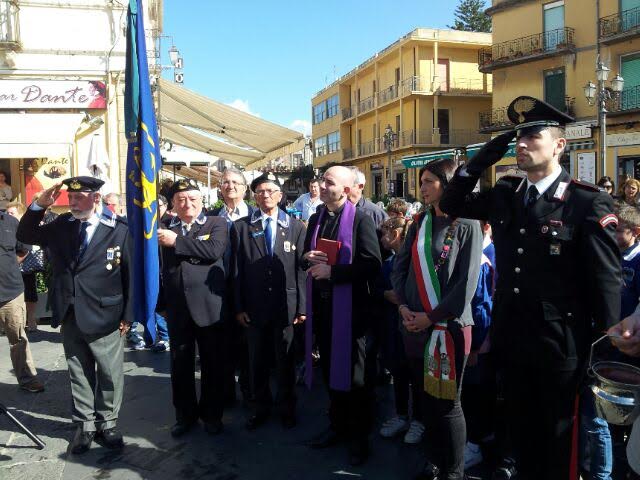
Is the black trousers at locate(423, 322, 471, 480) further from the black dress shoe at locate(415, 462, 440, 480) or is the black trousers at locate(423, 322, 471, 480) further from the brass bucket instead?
the brass bucket

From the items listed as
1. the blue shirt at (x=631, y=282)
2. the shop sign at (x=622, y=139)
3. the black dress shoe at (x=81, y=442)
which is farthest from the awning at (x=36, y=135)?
the shop sign at (x=622, y=139)

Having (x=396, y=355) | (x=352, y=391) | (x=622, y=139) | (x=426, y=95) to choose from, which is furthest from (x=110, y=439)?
(x=426, y=95)

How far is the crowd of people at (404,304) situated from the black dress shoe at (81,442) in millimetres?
15

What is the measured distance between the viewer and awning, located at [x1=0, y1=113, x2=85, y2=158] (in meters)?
9.69

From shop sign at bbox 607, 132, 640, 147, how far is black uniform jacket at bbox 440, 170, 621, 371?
21995 millimetres

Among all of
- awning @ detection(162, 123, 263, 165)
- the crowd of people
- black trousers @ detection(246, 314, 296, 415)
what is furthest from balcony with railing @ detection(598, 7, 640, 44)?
black trousers @ detection(246, 314, 296, 415)

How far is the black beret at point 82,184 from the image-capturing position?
3.87 m

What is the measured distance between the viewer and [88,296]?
3.92 meters

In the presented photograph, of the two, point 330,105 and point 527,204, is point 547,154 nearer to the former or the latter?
point 527,204

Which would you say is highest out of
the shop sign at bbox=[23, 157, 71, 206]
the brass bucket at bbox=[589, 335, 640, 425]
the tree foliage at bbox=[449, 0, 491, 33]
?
the tree foliage at bbox=[449, 0, 491, 33]

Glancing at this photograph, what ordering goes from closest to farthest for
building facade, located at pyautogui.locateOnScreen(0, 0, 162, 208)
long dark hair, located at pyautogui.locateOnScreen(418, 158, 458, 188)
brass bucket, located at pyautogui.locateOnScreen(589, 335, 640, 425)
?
brass bucket, located at pyautogui.locateOnScreen(589, 335, 640, 425)
long dark hair, located at pyautogui.locateOnScreen(418, 158, 458, 188)
building facade, located at pyautogui.locateOnScreen(0, 0, 162, 208)

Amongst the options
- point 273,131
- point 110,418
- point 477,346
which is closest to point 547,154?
point 477,346

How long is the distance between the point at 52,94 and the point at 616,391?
40.1 feet

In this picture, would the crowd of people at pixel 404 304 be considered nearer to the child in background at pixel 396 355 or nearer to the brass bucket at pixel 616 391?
the child in background at pixel 396 355
